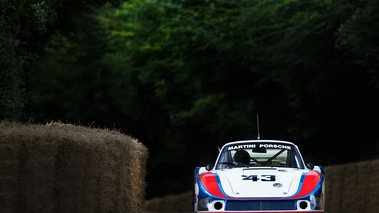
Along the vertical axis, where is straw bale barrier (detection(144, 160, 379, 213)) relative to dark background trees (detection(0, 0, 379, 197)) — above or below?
below

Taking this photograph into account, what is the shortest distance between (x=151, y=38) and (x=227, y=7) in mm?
5311

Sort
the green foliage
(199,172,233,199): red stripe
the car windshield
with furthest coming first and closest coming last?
the green foliage < the car windshield < (199,172,233,199): red stripe

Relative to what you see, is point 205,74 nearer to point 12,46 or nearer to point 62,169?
point 12,46

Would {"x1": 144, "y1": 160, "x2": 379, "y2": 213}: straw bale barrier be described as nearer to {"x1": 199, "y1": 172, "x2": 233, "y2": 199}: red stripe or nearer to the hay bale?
the hay bale

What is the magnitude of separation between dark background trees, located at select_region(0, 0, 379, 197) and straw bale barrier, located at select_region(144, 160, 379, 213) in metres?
6.79

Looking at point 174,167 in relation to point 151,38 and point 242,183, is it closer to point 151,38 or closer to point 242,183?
point 151,38

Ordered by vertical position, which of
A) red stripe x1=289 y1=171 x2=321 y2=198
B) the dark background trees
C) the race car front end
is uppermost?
the dark background trees

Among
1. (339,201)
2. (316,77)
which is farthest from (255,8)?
(339,201)

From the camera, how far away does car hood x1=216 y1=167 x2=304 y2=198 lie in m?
12.0

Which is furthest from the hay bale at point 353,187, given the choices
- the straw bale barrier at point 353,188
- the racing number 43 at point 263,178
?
the racing number 43 at point 263,178

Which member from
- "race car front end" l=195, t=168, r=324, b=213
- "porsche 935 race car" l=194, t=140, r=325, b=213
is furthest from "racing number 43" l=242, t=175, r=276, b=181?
"race car front end" l=195, t=168, r=324, b=213

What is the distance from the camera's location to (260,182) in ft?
40.3

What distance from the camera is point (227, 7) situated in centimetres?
3603

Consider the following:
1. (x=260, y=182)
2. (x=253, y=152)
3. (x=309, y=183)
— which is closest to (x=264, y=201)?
(x=260, y=182)
